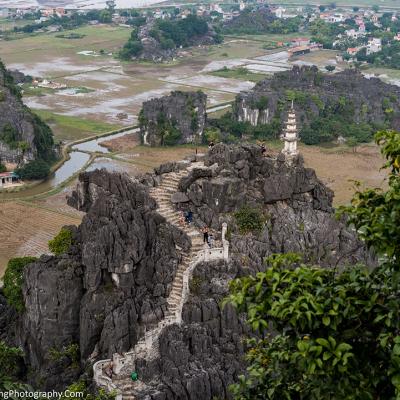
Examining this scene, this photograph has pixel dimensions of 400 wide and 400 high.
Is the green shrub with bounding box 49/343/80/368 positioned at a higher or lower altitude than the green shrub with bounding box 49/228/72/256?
lower

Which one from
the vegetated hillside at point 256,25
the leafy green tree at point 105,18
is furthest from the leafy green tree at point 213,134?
the leafy green tree at point 105,18

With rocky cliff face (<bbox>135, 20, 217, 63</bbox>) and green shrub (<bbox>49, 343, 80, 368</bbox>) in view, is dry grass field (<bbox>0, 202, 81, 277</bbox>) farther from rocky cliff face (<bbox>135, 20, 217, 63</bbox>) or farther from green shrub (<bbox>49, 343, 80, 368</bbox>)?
rocky cliff face (<bbox>135, 20, 217, 63</bbox>)

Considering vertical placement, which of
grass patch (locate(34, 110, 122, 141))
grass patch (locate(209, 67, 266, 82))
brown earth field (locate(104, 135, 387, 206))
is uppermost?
grass patch (locate(34, 110, 122, 141))

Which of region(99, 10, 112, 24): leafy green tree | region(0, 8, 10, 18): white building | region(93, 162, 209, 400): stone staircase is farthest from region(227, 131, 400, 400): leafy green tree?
region(0, 8, 10, 18): white building

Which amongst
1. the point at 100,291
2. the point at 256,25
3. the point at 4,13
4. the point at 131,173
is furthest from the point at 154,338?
the point at 4,13

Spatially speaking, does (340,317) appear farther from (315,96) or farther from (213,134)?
(315,96)
